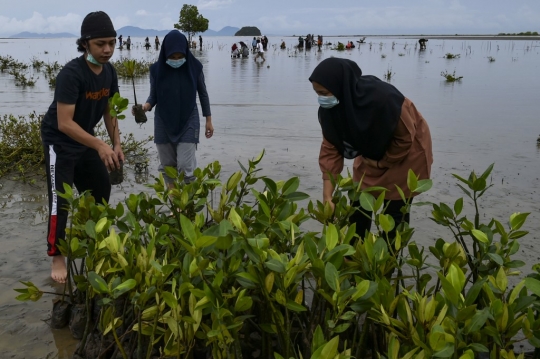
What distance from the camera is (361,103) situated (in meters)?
2.80

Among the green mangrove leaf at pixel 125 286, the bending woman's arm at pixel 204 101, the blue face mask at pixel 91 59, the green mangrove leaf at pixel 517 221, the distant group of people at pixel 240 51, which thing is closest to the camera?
the green mangrove leaf at pixel 125 286

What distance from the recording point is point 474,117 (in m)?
9.91

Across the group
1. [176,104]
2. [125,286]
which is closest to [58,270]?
[176,104]

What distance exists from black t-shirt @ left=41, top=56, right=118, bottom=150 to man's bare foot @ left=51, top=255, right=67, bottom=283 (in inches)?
30.4

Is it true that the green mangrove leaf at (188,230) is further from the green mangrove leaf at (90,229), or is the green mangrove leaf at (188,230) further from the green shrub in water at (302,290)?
the green mangrove leaf at (90,229)

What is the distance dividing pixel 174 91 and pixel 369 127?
230 cm

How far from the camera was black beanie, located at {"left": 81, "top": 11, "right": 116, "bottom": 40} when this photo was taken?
3.15 metres

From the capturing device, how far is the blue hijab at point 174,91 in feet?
15.0

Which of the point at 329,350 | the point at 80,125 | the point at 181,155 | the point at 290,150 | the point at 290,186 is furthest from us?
the point at 290,150

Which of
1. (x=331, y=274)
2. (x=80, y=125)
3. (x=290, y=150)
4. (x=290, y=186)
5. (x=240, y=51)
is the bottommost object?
(x=290, y=150)

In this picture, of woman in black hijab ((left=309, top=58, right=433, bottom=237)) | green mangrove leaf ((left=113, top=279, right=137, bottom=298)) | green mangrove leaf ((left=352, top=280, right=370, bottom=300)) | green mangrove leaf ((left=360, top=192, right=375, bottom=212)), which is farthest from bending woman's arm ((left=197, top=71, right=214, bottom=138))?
green mangrove leaf ((left=352, top=280, right=370, bottom=300))

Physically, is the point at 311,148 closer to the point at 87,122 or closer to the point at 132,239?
the point at 87,122

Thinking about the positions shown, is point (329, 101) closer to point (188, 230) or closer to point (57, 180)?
point (188, 230)

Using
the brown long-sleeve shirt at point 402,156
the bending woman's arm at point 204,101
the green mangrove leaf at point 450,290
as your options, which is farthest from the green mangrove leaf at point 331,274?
the bending woman's arm at point 204,101
